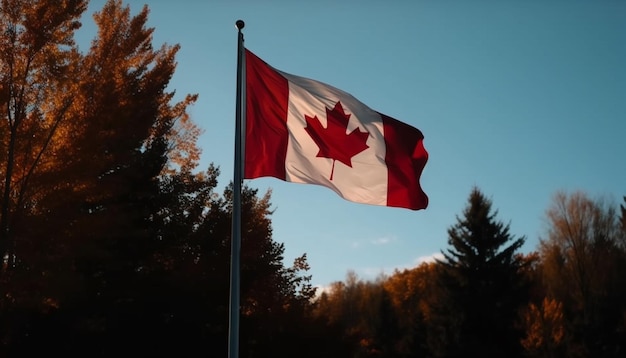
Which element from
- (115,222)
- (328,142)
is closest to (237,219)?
(328,142)

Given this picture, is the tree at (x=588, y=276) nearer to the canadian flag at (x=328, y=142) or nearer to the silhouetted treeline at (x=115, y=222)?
the silhouetted treeline at (x=115, y=222)

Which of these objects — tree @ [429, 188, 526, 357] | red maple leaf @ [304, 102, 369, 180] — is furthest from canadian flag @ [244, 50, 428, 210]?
tree @ [429, 188, 526, 357]

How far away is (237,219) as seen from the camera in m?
7.35

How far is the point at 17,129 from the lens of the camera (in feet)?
44.4

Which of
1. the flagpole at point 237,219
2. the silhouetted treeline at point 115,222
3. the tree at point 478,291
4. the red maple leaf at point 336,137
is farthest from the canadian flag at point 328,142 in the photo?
the tree at point 478,291

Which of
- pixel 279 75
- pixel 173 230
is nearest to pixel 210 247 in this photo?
pixel 173 230

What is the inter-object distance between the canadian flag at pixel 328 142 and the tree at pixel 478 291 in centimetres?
2903

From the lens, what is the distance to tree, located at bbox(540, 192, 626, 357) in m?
40.4

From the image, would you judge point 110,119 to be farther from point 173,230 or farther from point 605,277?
point 605,277

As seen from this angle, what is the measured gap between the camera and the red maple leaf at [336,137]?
872 centimetres

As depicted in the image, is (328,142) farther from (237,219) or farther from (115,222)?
(115,222)

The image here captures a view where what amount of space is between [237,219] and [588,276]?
142 ft

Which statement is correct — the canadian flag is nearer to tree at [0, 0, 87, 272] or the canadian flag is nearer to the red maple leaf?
the red maple leaf

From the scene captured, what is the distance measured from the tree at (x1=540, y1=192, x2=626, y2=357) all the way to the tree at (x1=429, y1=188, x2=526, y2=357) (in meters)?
4.31
